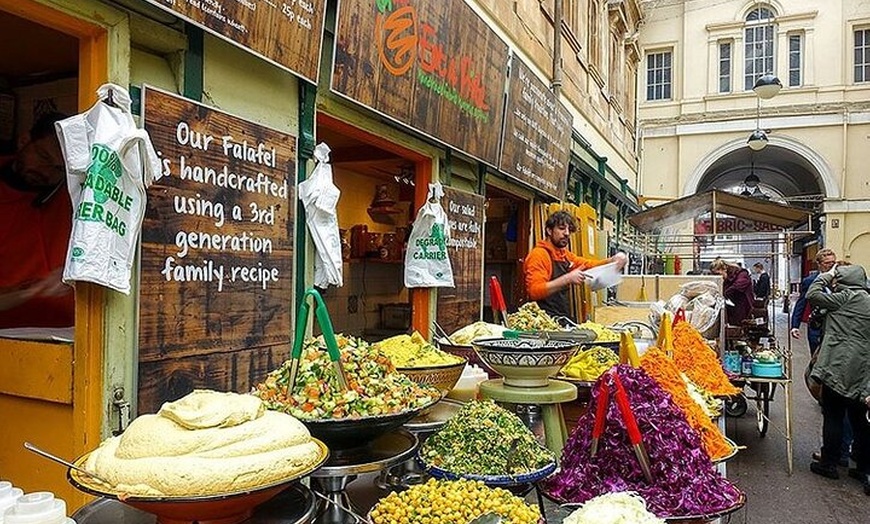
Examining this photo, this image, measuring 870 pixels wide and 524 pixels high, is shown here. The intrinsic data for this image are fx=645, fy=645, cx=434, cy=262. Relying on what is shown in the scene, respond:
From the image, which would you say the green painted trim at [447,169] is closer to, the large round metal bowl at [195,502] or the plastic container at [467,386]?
the plastic container at [467,386]

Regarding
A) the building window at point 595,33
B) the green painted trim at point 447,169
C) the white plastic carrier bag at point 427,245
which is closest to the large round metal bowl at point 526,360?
the white plastic carrier bag at point 427,245

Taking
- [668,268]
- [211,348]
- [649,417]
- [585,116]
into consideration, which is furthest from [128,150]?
[668,268]

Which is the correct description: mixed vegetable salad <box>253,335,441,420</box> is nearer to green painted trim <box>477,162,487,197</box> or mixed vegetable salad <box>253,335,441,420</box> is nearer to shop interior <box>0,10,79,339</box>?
shop interior <box>0,10,79,339</box>

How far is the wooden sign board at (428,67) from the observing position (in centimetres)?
427

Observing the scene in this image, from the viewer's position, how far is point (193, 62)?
310 centimetres

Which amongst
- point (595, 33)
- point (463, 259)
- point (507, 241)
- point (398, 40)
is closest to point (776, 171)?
point (595, 33)

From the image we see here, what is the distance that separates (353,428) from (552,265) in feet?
12.7

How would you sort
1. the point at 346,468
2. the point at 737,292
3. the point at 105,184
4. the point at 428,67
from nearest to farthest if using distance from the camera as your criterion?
the point at 346,468
the point at 105,184
the point at 428,67
the point at 737,292

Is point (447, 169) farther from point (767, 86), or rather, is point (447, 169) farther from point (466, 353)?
point (767, 86)

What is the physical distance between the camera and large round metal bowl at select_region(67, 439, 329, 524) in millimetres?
1559

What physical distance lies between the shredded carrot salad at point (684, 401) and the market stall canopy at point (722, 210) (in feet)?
24.8

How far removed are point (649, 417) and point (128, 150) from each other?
2.26 metres

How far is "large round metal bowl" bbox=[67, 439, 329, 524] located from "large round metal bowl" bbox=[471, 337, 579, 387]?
1274 millimetres

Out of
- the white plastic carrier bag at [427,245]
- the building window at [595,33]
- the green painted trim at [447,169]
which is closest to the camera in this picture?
the white plastic carrier bag at [427,245]
